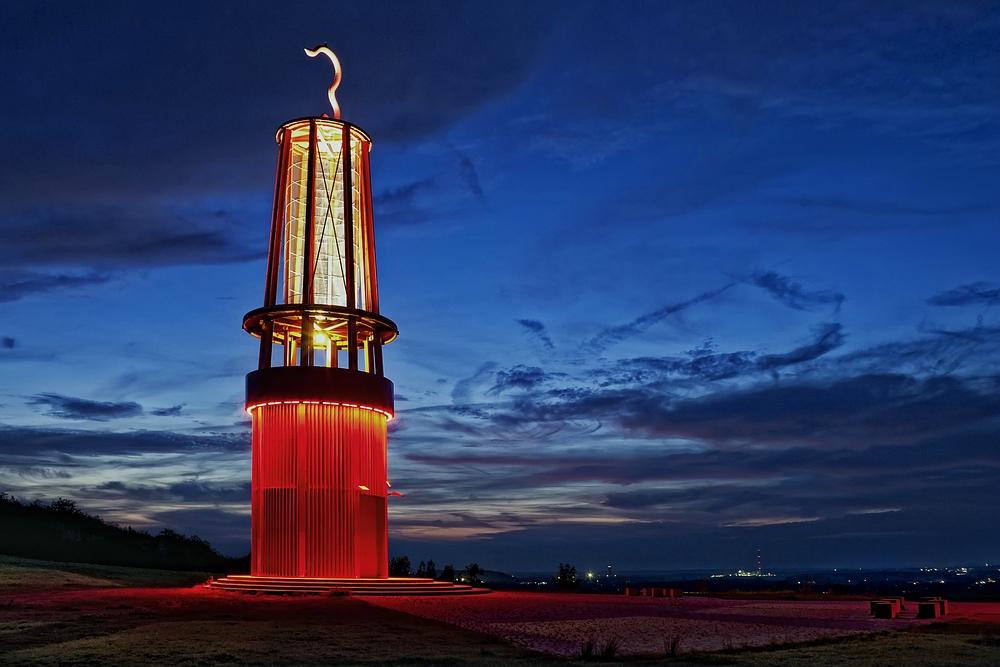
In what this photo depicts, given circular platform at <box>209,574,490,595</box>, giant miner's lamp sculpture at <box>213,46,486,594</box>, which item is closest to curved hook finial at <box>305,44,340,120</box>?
giant miner's lamp sculpture at <box>213,46,486,594</box>

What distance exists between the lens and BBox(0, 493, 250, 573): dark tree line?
4031cm

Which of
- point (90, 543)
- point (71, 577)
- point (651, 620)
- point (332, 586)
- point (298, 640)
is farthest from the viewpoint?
point (90, 543)

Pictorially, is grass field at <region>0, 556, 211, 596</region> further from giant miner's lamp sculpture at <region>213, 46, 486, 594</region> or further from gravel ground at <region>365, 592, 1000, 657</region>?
gravel ground at <region>365, 592, 1000, 657</region>

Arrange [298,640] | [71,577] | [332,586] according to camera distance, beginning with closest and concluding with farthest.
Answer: [298,640], [332,586], [71,577]

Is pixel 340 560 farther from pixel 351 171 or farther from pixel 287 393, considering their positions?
pixel 351 171

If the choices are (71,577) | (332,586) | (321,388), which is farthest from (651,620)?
(71,577)

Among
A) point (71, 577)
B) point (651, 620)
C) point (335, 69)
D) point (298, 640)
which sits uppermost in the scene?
point (335, 69)

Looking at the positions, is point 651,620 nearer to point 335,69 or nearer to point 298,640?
point 298,640

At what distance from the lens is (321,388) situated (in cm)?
2706

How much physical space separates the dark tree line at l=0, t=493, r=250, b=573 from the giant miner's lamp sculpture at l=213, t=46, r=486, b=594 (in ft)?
39.5

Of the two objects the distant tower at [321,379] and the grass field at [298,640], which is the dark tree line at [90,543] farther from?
the grass field at [298,640]

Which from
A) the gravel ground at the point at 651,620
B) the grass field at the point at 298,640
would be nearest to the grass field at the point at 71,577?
the grass field at the point at 298,640

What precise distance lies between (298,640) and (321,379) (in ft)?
47.0

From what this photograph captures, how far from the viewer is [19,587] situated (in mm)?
21781
